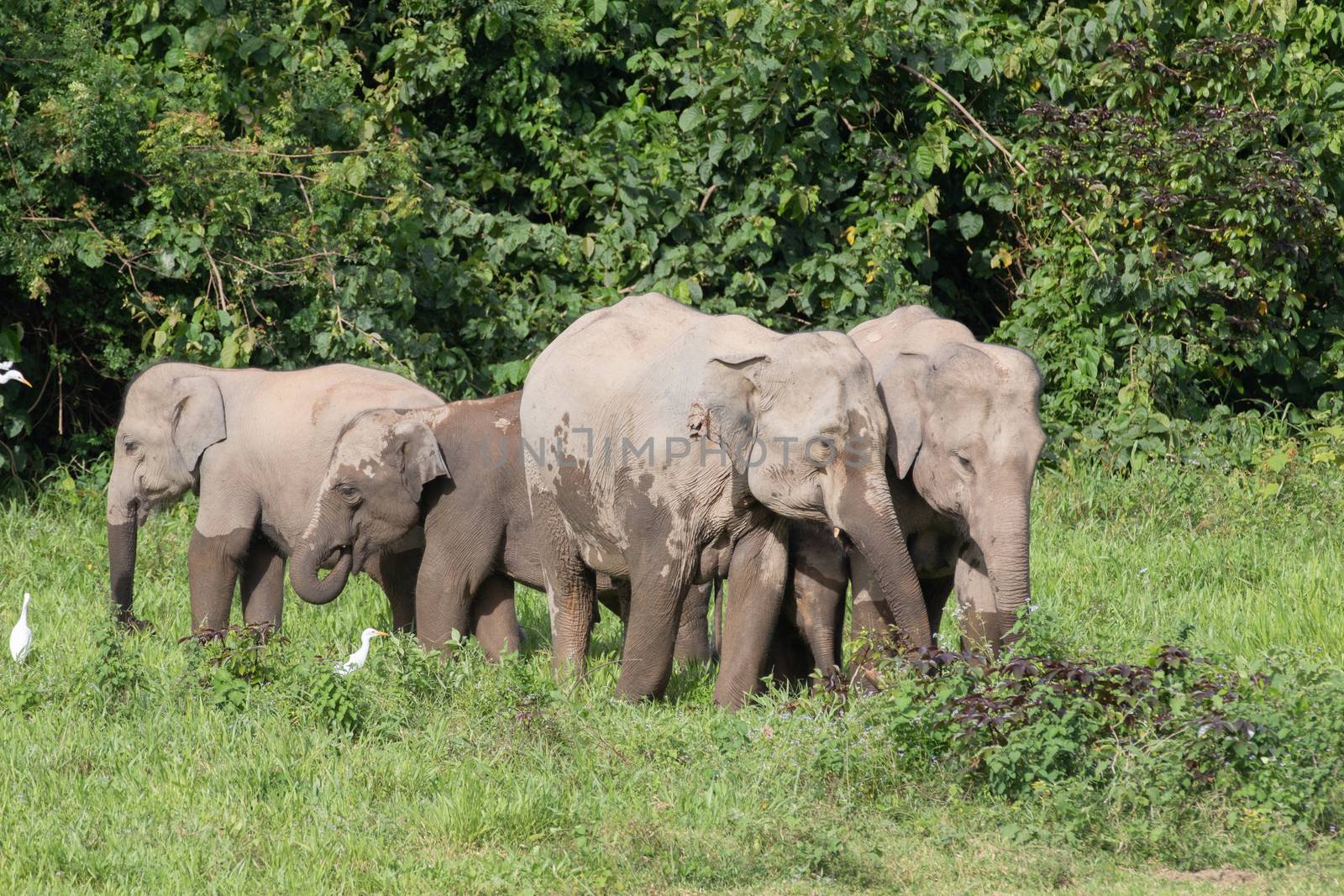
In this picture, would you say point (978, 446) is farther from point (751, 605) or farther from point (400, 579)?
point (400, 579)

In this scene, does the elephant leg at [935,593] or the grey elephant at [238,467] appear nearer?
the elephant leg at [935,593]

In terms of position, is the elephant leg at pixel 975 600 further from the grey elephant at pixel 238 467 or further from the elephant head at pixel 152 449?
the elephant head at pixel 152 449

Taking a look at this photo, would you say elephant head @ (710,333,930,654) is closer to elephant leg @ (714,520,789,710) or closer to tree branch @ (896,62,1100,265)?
elephant leg @ (714,520,789,710)

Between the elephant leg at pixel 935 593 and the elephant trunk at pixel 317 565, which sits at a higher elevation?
the elephant leg at pixel 935 593

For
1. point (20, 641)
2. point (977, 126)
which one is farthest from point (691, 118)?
point (20, 641)

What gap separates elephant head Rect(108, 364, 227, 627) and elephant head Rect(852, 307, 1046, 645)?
342 centimetres

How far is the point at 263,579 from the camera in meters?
8.20

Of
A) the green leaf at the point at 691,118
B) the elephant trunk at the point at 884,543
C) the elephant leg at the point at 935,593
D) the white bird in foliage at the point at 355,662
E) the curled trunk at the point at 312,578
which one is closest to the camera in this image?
the elephant trunk at the point at 884,543

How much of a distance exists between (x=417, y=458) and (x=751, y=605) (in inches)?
73.1

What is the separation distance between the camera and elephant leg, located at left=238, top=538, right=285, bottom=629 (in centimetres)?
819

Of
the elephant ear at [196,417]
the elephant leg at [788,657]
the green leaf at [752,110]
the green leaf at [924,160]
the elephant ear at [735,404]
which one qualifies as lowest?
the elephant leg at [788,657]

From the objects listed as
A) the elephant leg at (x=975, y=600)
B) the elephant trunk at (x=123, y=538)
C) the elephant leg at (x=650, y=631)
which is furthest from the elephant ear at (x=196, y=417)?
the elephant leg at (x=975, y=600)

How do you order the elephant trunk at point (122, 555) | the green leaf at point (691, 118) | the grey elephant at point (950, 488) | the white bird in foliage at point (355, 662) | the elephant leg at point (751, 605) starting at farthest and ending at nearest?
1. the green leaf at point (691, 118)
2. the elephant trunk at point (122, 555)
3. the white bird in foliage at point (355, 662)
4. the elephant leg at point (751, 605)
5. the grey elephant at point (950, 488)

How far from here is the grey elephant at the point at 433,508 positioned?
7539 mm
